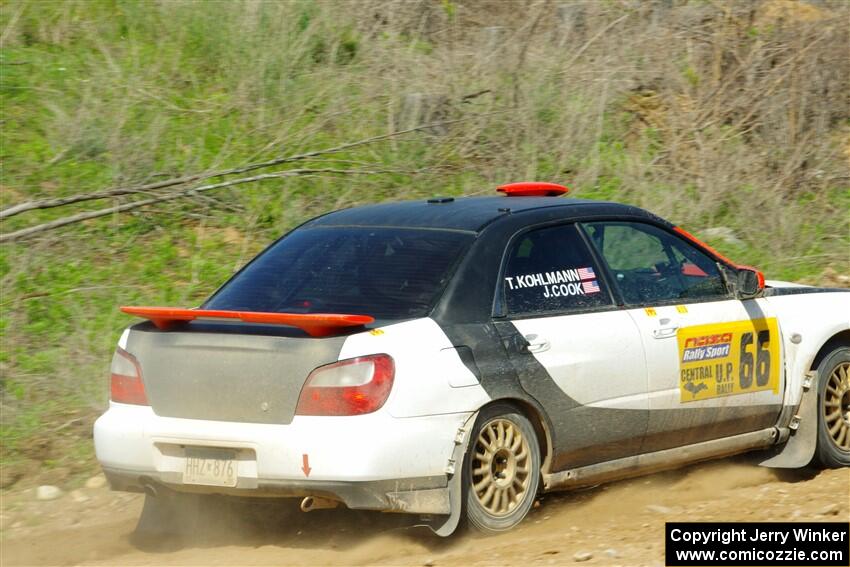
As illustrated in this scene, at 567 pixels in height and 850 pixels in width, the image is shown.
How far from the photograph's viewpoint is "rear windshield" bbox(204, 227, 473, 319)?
17.6 ft

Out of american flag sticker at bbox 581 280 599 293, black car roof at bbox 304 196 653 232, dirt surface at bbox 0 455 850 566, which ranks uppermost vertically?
black car roof at bbox 304 196 653 232

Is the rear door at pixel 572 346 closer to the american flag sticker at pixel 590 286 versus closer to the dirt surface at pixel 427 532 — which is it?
the american flag sticker at pixel 590 286

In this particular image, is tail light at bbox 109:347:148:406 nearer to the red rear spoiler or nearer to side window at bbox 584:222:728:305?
the red rear spoiler

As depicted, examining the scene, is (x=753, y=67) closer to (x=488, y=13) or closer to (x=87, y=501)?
(x=488, y=13)

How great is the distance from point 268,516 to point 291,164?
18.4 ft

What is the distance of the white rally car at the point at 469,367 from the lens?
491 centimetres

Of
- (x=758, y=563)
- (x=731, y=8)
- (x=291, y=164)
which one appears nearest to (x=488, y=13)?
(x=731, y=8)

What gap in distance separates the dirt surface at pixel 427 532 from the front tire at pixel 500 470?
0.10 metres

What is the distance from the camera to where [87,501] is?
6.64 m

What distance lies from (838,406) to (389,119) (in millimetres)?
6113

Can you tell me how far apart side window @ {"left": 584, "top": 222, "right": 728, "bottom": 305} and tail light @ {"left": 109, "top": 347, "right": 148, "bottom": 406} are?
7.62ft

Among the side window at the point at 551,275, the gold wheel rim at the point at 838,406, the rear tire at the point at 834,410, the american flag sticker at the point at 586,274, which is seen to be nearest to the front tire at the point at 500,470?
the side window at the point at 551,275

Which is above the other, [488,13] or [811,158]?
[488,13]

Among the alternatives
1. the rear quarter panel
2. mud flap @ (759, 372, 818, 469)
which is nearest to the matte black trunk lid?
the rear quarter panel
